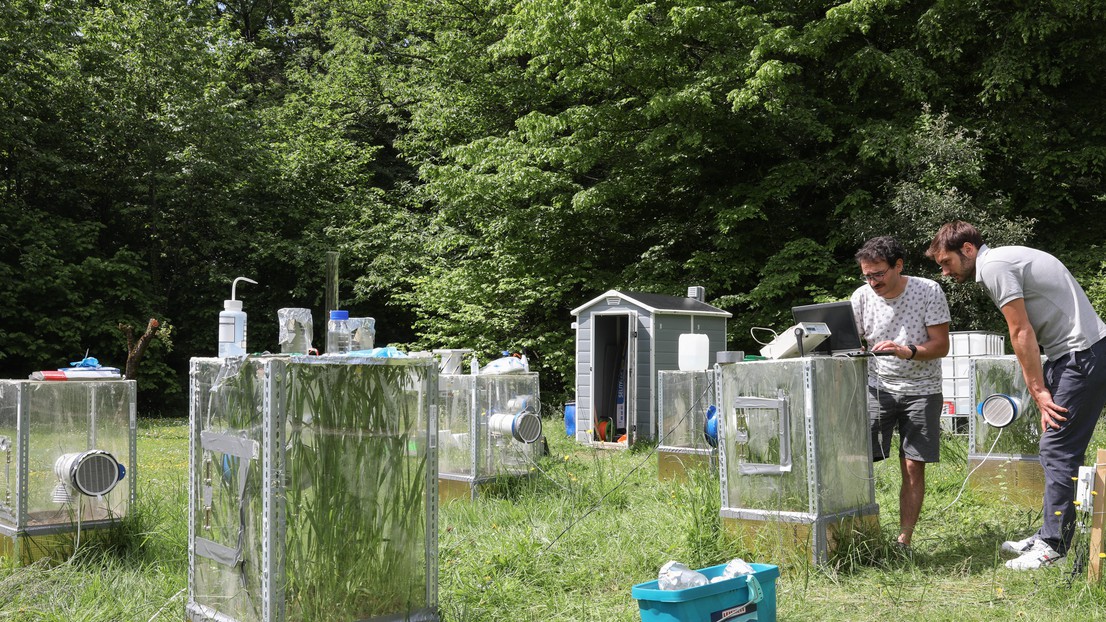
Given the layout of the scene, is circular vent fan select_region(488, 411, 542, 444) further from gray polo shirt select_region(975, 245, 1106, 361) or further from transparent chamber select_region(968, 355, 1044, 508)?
gray polo shirt select_region(975, 245, 1106, 361)

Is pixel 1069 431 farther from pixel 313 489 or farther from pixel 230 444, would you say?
pixel 230 444

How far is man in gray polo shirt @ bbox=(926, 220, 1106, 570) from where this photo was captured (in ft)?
12.5

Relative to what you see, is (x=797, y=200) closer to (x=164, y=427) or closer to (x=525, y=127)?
A: (x=525, y=127)

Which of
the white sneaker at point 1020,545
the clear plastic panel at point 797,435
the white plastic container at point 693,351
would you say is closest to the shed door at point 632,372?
the white plastic container at point 693,351

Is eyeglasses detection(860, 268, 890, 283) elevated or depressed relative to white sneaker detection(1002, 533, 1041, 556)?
elevated

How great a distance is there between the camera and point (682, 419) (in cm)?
708

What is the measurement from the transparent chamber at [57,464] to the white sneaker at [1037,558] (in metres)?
4.20

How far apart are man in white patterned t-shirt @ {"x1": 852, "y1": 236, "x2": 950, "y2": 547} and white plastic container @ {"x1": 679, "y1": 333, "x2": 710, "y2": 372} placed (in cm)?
494

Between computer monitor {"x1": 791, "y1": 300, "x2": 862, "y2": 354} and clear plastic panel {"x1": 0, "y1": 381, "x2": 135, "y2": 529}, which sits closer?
computer monitor {"x1": 791, "y1": 300, "x2": 862, "y2": 354}

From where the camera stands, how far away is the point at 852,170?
14.0 meters

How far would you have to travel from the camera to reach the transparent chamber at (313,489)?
2.81 m

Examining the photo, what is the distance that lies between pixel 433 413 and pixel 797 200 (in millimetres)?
12710

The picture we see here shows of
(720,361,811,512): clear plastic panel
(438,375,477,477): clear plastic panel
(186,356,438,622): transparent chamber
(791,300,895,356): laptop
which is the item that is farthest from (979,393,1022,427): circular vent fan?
(186,356,438,622): transparent chamber

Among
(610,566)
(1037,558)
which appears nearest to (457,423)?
(610,566)
